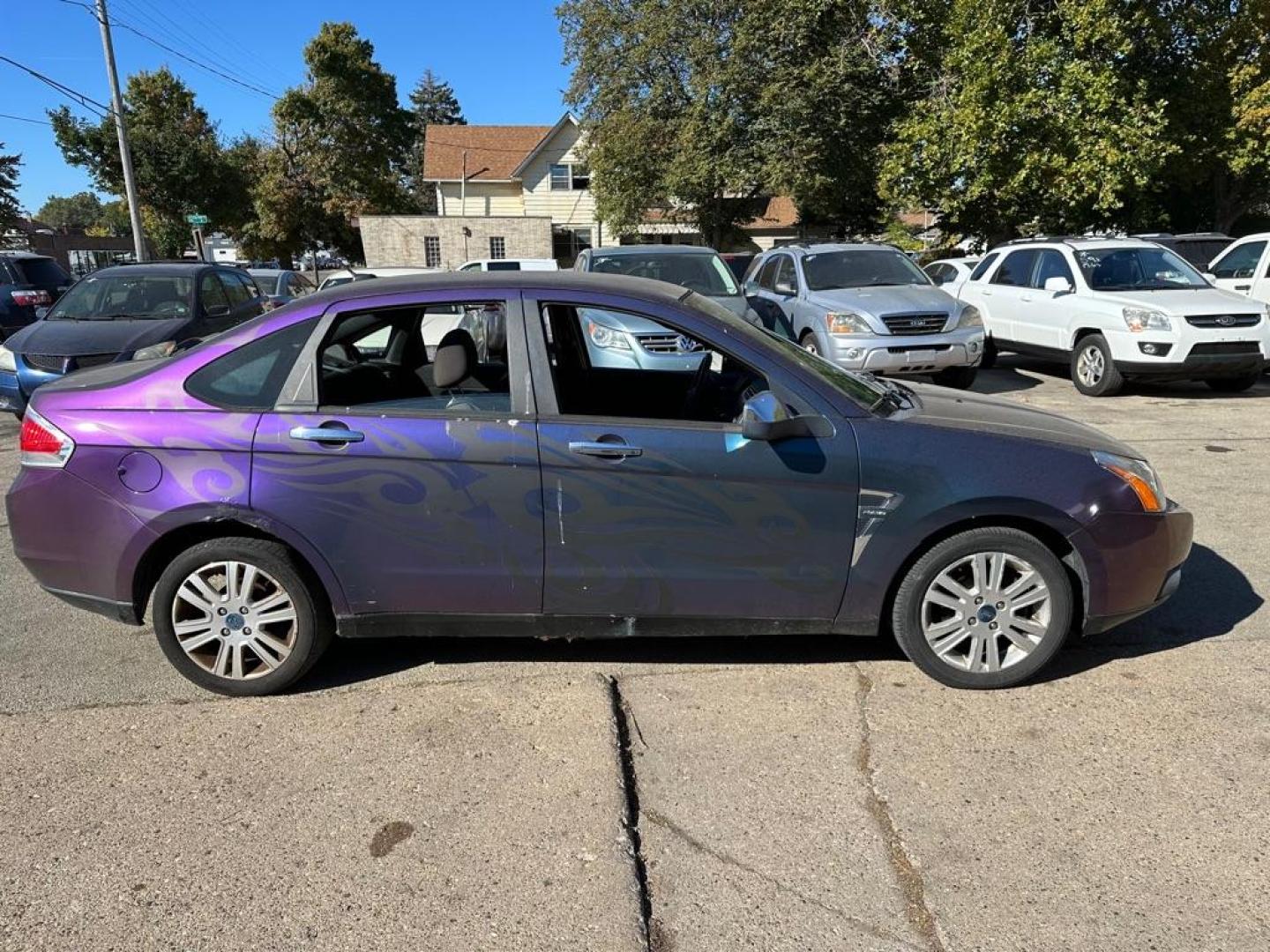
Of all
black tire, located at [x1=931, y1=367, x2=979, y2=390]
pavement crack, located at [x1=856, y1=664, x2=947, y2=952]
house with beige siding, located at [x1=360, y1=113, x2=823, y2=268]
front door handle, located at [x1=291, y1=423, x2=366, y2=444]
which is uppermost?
house with beige siding, located at [x1=360, y1=113, x2=823, y2=268]

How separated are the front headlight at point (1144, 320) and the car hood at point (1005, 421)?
269 inches

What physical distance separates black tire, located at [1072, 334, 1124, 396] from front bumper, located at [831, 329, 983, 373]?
62.8 inches

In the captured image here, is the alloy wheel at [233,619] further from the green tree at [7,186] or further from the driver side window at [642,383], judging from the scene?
the green tree at [7,186]

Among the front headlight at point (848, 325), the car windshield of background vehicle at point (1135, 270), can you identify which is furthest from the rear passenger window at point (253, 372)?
the car windshield of background vehicle at point (1135, 270)

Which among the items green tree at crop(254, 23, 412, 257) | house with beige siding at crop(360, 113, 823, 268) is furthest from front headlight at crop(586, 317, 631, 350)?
green tree at crop(254, 23, 412, 257)

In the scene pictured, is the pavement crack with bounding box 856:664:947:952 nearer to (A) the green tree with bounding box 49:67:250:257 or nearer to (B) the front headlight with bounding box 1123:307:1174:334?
(B) the front headlight with bounding box 1123:307:1174:334

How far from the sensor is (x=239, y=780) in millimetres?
3041

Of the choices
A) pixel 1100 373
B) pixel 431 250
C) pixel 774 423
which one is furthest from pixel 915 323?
pixel 431 250

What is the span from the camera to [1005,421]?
3.66 meters

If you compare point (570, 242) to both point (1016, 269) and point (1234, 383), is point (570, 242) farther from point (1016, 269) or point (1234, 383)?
point (1234, 383)

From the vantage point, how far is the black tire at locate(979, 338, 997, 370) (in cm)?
1228

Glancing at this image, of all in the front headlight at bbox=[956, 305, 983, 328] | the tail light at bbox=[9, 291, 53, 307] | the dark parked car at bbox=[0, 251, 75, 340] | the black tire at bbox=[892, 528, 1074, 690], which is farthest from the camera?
the tail light at bbox=[9, 291, 53, 307]

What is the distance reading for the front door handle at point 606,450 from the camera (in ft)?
10.9

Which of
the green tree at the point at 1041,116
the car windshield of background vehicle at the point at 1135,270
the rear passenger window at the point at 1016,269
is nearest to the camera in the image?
the car windshield of background vehicle at the point at 1135,270
